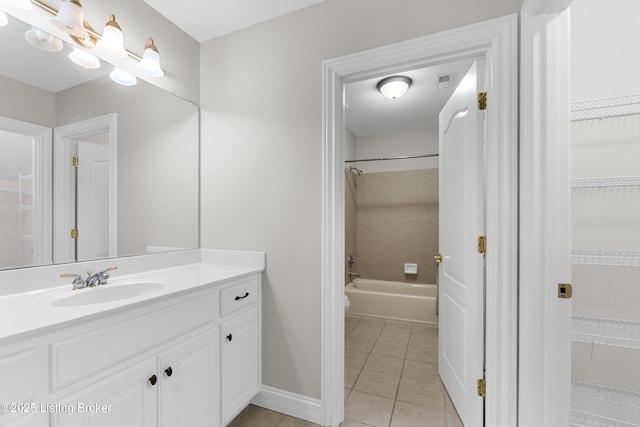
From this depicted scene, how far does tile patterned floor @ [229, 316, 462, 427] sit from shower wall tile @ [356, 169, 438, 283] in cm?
109

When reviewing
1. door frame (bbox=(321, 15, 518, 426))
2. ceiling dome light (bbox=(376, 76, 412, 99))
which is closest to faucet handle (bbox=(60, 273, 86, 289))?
door frame (bbox=(321, 15, 518, 426))

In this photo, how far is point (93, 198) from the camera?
4.68ft

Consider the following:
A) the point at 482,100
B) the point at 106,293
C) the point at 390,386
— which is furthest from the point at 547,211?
the point at 106,293

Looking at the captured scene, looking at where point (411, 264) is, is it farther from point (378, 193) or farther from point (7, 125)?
point (7, 125)

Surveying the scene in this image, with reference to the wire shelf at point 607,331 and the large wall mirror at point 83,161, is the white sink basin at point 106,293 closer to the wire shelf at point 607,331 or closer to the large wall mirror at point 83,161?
the large wall mirror at point 83,161

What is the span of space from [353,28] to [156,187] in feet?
5.06

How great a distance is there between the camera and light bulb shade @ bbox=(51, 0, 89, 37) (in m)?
1.17

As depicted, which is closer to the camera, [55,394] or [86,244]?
[55,394]

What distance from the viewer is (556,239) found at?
113cm

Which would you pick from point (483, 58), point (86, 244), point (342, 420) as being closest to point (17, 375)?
point (86, 244)

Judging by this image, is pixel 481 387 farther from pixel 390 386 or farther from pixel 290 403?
pixel 290 403

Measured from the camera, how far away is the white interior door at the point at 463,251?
1.38 m

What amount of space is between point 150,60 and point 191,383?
1740mm

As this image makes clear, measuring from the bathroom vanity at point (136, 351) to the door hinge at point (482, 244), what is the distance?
1.24 m
